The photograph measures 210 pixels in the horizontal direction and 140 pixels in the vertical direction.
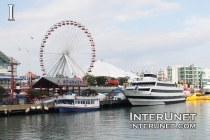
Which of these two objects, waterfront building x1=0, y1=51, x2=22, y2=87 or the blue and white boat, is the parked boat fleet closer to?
the blue and white boat

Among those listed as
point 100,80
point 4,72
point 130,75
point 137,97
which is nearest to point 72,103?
point 137,97

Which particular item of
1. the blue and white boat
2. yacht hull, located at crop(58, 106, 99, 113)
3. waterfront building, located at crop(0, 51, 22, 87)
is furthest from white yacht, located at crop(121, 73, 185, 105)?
waterfront building, located at crop(0, 51, 22, 87)

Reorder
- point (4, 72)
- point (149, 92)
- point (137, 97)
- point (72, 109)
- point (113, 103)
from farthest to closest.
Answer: point (4, 72) < point (113, 103) < point (149, 92) < point (137, 97) < point (72, 109)

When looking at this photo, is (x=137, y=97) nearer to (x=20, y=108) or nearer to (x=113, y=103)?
(x=113, y=103)

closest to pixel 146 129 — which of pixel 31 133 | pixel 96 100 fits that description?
pixel 31 133

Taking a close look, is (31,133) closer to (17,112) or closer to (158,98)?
(17,112)

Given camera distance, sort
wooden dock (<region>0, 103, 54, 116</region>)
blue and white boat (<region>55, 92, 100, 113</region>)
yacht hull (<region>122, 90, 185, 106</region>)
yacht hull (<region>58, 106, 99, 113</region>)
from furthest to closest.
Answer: yacht hull (<region>122, 90, 185, 106</region>), blue and white boat (<region>55, 92, 100, 113</region>), yacht hull (<region>58, 106, 99, 113</region>), wooden dock (<region>0, 103, 54, 116</region>)

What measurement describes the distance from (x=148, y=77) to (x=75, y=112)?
27698mm

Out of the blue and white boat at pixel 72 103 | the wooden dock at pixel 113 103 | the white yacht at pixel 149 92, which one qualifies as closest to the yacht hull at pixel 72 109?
the blue and white boat at pixel 72 103

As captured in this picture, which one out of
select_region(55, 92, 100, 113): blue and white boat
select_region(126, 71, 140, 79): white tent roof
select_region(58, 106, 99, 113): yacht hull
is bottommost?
select_region(58, 106, 99, 113): yacht hull

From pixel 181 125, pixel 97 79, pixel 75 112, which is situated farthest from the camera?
pixel 97 79

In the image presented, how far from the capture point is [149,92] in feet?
272

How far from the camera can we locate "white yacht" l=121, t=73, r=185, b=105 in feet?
→ 269

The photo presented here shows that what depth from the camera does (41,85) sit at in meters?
76.8
